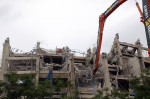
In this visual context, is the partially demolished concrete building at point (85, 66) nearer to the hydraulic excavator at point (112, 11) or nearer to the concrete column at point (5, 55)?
the concrete column at point (5, 55)

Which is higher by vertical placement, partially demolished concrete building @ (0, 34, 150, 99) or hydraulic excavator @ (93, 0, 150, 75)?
hydraulic excavator @ (93, 0, 150, 75)

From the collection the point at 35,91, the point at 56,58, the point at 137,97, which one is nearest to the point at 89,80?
the point at 56,58

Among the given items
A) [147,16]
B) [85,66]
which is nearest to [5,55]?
[85,66]

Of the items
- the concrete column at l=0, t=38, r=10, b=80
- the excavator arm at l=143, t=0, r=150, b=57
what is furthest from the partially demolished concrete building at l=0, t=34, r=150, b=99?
the excavator arm at l=143, t=0, r=150, b=57

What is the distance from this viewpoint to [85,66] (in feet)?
154

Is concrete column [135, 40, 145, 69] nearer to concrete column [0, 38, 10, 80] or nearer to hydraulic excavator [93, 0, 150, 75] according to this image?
hydraulic excavator [93, 0, 150, 75]

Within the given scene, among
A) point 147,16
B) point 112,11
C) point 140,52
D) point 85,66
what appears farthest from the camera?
point 140,52

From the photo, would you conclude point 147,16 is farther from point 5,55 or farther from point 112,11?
point 5,55

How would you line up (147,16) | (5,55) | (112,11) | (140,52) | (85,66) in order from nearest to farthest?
(147,16) → (112,11) → (5,55) → (85,66) → (140,52)

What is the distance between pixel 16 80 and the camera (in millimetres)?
21609

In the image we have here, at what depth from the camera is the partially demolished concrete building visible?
125ft

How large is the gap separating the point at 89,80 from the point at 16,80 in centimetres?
2001

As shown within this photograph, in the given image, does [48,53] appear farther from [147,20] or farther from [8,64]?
[147,20]

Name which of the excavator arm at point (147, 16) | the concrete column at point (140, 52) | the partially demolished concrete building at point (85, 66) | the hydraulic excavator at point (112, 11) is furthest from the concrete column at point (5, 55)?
the concrete column at point (140, 52)
